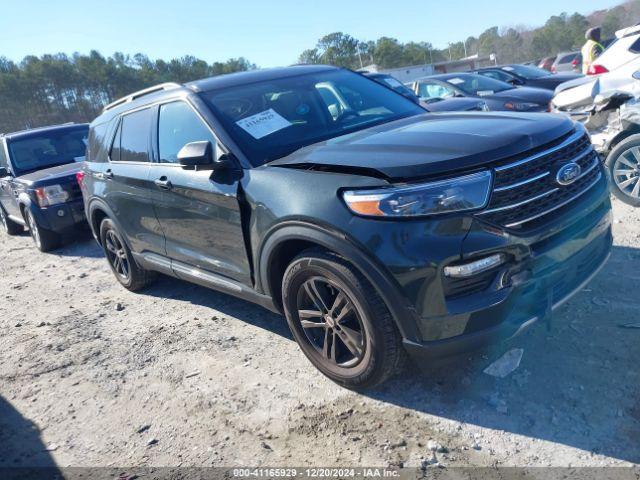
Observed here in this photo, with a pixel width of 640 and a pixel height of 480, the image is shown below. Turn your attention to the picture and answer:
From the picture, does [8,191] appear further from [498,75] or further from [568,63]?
[568,63]

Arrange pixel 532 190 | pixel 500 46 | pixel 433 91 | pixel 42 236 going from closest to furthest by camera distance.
Answer: pixel 532 190
pixel 42 236
pixel 433 91
pixel 500 46

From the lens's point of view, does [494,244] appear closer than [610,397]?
Yes

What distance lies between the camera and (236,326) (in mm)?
4355

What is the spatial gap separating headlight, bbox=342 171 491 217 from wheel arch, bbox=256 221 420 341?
0.25 m

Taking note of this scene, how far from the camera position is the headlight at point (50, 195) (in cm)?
768

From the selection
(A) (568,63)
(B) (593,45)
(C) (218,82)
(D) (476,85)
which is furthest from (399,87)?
(A) (568,63)

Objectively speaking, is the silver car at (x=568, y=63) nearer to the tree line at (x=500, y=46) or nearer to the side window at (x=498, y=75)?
the side window at (x=498, y=75)

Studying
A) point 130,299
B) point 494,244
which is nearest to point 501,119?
point 494,244

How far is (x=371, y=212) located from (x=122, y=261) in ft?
12.5

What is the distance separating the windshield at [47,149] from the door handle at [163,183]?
5.42 m

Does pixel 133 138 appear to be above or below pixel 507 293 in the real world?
above

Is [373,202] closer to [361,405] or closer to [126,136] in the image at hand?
[361,405]

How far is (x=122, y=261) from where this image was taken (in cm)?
561

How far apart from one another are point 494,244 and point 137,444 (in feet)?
7.47
